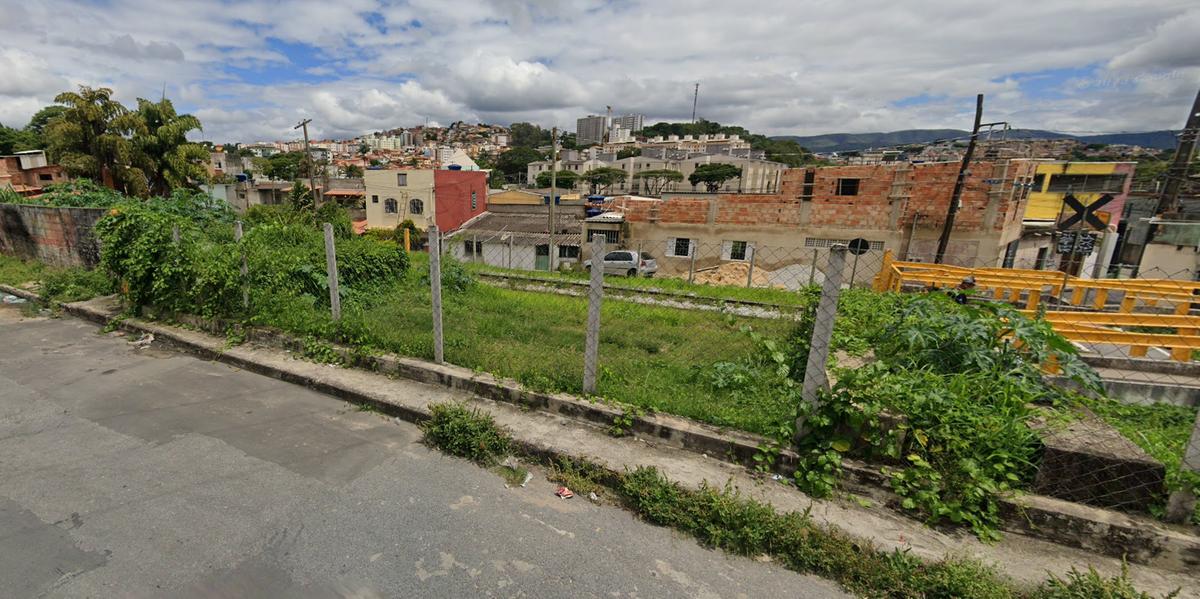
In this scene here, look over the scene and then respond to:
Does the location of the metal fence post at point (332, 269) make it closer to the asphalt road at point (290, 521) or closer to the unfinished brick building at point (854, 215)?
the asphalt road at point (290, 521)

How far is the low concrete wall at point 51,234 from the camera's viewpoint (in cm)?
863

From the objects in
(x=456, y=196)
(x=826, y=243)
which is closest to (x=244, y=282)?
(x=826, y=243)

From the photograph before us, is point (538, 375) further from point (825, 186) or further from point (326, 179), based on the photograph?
point (326, 179)

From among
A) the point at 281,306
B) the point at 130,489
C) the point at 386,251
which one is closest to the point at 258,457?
the point at 130,489

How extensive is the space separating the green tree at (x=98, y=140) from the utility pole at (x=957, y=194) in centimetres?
2658

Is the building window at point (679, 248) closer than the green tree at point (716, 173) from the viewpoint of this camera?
Yes

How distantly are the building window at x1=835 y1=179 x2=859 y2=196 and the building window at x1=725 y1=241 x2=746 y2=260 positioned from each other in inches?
151

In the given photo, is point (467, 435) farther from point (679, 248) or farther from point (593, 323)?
point (679, 248)

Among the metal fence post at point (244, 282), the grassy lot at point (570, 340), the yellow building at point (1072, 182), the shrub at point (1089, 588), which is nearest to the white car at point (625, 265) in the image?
the grassy lot at point (570, 340)

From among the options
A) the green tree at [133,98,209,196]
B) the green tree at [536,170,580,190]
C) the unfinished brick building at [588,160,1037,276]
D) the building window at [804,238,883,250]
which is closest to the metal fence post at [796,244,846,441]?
the unfinished brick building at [588,160,1037,276]

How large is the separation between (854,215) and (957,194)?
307 centimetres

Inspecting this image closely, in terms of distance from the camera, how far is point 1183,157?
12.0 meters

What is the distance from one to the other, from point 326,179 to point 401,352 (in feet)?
162

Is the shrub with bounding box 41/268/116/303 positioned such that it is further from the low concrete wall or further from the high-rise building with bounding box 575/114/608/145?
the high-rise building with bounding box 575/114/608/145
